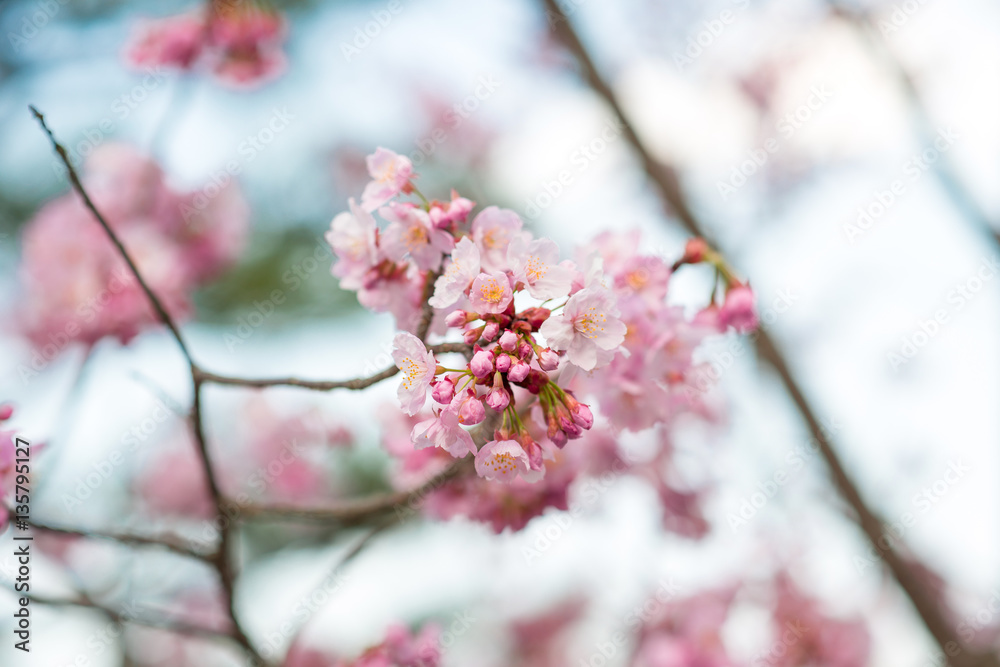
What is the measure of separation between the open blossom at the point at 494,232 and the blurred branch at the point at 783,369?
1.78 metres

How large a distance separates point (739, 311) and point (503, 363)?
0.68 metres

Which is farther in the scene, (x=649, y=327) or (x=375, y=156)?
(x=649, y=327)

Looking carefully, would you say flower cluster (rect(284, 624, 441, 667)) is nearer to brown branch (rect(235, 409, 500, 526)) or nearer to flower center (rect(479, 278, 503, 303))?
brown branch (rect(235, 409, 500, 526))

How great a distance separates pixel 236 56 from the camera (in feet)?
8.76

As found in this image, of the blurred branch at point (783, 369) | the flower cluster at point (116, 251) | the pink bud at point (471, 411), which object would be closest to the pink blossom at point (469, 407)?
the pink bud at point (471, 411)

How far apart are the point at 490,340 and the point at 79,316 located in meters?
1.90

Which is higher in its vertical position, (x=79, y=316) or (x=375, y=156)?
(x=375, y=156)

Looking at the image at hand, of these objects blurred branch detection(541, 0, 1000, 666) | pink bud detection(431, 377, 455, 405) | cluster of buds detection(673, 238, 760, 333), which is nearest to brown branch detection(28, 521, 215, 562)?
pink bud detection(431, 377, 455, 405)

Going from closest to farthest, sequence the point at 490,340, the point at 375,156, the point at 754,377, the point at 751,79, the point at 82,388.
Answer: the point at 490,340, the point at 375,156, the point at 82,388, the point at 754,377, the point at 751,79

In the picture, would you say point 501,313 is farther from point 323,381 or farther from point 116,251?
point 116,251

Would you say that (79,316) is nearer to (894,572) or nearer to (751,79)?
(894,572)

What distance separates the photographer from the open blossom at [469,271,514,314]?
0.96 meters

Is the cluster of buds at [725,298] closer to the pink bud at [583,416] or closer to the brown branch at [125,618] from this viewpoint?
the pink bud at [583,416]

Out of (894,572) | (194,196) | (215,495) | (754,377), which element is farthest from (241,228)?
(894,572)
